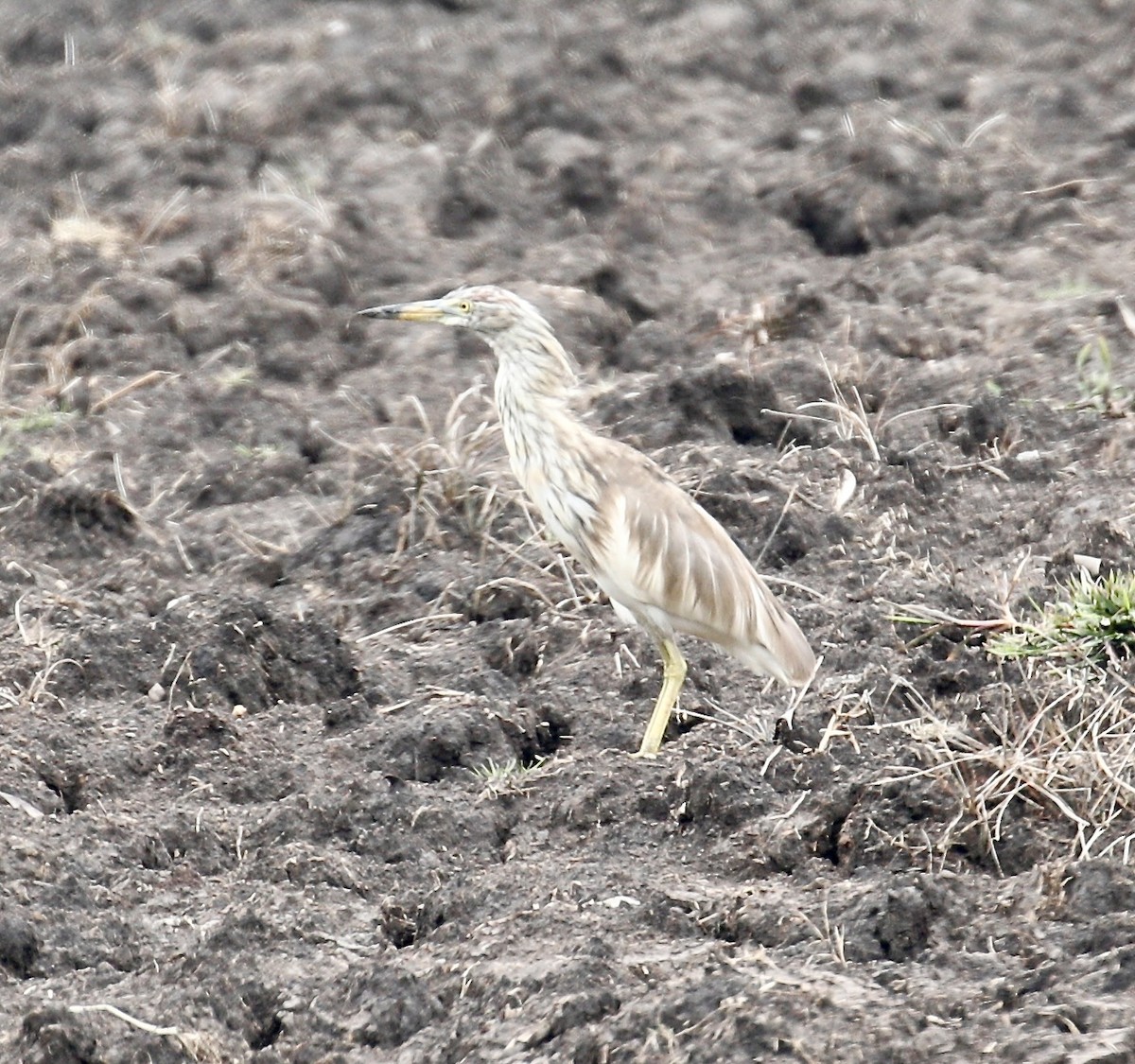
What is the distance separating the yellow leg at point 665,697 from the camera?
5.36m

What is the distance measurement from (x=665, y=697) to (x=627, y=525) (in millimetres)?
484

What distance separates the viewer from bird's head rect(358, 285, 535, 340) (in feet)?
19.2

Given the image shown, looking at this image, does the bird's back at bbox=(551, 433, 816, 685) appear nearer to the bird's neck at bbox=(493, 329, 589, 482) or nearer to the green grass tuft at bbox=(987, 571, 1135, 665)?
the bird's neck at bbox=(493, 329, 589, 482)

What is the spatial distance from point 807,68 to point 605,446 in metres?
5.52

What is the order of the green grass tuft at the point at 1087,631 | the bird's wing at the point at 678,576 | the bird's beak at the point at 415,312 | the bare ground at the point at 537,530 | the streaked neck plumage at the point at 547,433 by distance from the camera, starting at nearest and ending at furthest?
the bare ground at the point at 537,530 → the green grass tuft at the point at 1087,631 → the bird's wing at the point at 678,576 → the streaked neck plumage at the point at 547,433 → the bird's beak at the point at 415,312

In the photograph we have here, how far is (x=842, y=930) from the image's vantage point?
430 centimetres

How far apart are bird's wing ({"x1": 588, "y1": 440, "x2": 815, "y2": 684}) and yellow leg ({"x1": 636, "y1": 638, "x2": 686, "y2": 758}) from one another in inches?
2.8

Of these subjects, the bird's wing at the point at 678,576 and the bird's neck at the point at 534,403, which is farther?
the bird's neck at the point at 534,403

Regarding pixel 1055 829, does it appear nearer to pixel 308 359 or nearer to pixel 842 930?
pixel 842 930

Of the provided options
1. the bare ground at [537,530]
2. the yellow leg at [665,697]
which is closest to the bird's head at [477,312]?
the bare ground at [537,530]

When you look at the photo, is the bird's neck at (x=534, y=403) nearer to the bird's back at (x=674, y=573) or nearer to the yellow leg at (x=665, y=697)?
the bird's back at (x=674, y=573)

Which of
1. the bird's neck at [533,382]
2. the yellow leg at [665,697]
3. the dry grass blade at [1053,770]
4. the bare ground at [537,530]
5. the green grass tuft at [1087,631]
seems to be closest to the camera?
the bare ground at [537,530]

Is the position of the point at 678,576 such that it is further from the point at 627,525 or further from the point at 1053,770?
the point at 1053,770

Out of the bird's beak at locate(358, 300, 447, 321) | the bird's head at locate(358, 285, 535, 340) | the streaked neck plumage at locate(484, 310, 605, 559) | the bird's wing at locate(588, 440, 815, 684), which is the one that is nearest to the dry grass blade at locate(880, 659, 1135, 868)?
the bird's wing at locate(588, 440, 815, 684)
